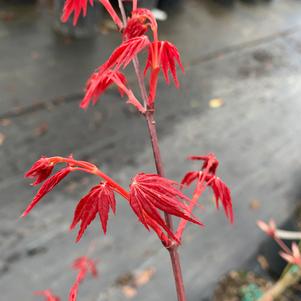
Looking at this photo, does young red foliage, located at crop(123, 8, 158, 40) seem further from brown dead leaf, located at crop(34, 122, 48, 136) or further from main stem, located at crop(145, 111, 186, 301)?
brown dead leaf, located at crop(34, 122, 48, 136)

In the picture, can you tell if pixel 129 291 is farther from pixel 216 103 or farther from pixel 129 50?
pixel 216 103

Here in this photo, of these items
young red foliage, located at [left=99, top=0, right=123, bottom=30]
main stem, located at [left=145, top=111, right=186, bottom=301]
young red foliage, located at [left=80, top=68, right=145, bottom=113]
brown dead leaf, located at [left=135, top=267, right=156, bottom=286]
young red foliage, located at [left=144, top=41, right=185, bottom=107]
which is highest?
young red foliage, located at [left=99, top=0, right=123, bottom=30]

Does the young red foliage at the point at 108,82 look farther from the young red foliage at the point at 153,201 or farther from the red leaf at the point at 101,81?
the young red foliage at the point at 153,201

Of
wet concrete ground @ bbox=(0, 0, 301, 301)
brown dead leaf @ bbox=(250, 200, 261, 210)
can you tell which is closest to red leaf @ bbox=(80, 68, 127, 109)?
wet concrete ground @ bbox=(0, 0, 301, 301)

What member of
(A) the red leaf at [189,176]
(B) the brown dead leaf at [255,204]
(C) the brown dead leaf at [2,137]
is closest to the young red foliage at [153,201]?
(A) the red leaf at [189,176]

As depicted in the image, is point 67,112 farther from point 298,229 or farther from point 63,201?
point 298,229

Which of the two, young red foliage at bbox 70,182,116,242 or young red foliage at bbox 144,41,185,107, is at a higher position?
young red foliage at bbox 144,41,185,107

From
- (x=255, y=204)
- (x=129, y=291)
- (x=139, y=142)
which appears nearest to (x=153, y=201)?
(x=129, y=291)
